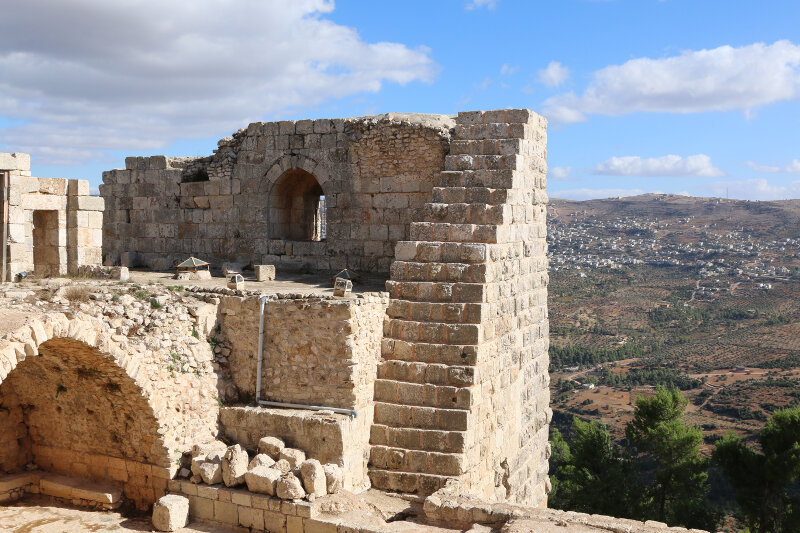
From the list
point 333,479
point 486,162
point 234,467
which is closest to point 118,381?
point 234,467

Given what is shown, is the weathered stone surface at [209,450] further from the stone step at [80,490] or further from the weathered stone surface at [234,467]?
the stone step at [80,490]

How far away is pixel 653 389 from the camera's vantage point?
121 feet

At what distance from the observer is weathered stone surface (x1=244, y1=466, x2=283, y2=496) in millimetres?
9094

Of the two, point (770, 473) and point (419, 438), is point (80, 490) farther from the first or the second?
point (770, 473)

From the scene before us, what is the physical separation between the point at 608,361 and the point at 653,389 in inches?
247

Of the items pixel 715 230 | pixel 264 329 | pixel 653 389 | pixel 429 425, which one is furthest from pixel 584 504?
pixel 715 230

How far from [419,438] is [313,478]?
63.4 inches

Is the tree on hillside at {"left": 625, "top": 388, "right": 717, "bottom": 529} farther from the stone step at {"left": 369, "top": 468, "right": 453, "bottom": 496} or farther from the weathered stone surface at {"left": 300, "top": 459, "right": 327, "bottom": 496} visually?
the weathered stone surface at {"left": 300, "top": 459, "right": 327, "bottom": 496}

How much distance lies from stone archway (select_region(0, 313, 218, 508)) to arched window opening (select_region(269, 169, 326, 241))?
5.24m

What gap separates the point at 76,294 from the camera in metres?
9.60

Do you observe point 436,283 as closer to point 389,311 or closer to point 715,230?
point 389,311

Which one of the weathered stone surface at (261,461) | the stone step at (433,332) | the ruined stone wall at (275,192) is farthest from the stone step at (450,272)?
the weathered stone surface at (261,461)

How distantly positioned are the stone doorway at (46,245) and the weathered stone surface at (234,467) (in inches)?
198

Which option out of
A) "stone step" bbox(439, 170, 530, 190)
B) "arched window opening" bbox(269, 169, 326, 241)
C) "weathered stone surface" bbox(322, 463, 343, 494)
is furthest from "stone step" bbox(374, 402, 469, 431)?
"arched window opening" bbox(269, 169, 326, 241)
